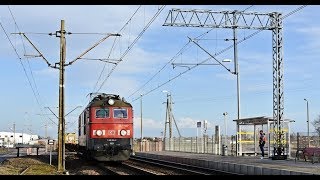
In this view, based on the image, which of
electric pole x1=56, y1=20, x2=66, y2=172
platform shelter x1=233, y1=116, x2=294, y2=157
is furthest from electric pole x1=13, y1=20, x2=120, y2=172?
platform shelter x1=233, y1=116, x2=294, y2=157

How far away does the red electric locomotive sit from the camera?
93.6 feet

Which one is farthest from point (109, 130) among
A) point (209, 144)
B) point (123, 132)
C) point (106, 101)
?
point (209, 144)

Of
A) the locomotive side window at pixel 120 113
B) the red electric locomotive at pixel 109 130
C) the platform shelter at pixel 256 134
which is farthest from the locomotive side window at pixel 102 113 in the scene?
the platform shelter at pixel 256 134

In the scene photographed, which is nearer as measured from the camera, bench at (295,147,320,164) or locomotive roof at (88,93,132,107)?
bench at (295,147,320,164)

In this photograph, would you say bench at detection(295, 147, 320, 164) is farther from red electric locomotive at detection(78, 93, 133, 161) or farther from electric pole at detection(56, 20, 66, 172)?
electric pole at detection(56, 20, 66, 172)

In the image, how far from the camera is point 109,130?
1139 inches

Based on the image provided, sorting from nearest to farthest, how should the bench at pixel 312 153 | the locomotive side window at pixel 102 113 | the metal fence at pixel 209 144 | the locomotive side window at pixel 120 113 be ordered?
the bench at pixel 312 153, the locomotive side window at pixel 102 113, the locomotive side window at pixel 120 113, the metal fence at pixel 209 144

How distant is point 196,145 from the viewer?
153 ft

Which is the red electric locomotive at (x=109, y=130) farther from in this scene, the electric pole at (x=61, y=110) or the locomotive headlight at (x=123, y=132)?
the electric pole at (x=61, y=110)

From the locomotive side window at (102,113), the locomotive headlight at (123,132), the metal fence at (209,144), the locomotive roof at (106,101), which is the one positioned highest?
the locomotive roof at (106,101)

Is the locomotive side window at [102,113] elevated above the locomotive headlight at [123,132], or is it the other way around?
the locomotive side window at [102,113]

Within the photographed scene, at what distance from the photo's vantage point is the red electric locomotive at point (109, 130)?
93.6ft

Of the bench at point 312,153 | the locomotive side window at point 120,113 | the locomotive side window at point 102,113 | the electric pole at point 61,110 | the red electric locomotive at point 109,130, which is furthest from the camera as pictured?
the locomotive side window at point 120,113
